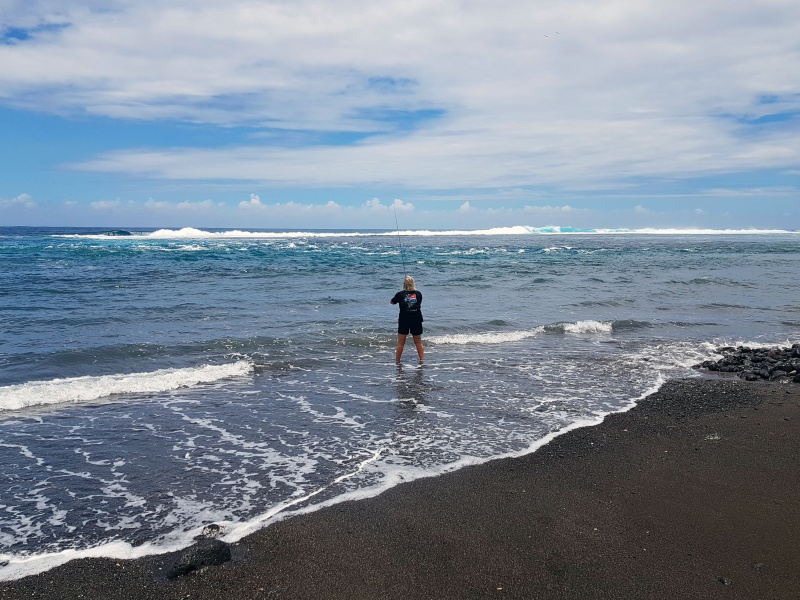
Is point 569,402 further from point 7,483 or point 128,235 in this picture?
point 128,235

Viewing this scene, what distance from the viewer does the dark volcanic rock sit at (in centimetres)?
405

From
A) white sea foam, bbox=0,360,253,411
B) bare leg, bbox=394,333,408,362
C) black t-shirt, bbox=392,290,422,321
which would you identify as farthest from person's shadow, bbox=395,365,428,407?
white sea foam, bbox=0,360,253,411

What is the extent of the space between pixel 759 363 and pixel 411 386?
6724 millimetres

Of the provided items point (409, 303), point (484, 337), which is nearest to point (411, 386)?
point (409, 303)

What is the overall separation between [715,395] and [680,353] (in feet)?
12.3

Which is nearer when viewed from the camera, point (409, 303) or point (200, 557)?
point (200, 557)

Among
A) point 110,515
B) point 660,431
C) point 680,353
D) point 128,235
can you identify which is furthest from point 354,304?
point 128,235

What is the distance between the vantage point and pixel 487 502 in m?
5.14

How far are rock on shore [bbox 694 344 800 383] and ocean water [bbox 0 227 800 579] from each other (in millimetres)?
564

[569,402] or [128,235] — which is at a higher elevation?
[128,235]

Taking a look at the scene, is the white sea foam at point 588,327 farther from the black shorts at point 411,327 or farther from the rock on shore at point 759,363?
the black shorts at point 411,327

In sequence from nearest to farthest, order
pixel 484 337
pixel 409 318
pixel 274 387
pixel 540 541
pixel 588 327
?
pixel 540 541 < pixel 274 387 < pixel 409 318 < pixel 484 337 < pixel 588 327

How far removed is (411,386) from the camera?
32.0 feet

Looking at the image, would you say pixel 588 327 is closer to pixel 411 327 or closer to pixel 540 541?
pixel 411 327
